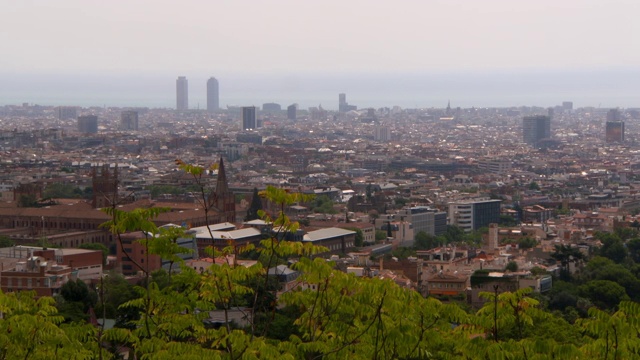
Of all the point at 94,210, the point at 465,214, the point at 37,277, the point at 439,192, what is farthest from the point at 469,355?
the point at 439,192

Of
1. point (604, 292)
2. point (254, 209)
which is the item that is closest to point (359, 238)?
point (254, 209)

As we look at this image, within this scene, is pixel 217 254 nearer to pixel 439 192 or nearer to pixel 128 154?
pixel 439 192

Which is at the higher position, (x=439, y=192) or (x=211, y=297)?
(x=211, y=297)

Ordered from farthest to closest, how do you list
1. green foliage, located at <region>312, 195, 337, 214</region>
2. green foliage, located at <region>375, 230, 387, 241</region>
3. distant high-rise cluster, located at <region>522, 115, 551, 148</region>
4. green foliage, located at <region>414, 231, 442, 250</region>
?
distant high-rise cluster, located at <region>522, 115, 551, 148</region>
green foliage, located at <region>312, 195, 337, 214</region>
green foliage, located at <region>375, 230, 387, 241</region>
green foliage, located at <region>414, 231, 442, 250</region>

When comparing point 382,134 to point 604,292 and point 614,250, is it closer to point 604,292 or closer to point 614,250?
point 614,250

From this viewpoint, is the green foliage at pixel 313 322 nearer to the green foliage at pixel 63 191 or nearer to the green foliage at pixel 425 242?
the green foliage at pixel 425 242

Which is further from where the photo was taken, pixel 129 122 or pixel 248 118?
pixel 129 122

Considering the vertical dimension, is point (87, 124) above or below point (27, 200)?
below

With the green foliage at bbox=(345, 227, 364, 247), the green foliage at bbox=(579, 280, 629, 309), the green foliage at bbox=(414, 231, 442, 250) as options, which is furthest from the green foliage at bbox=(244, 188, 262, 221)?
the green foliage at bbox=(579, 280, 629, 309)

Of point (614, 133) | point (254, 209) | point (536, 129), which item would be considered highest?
point (254, 209)

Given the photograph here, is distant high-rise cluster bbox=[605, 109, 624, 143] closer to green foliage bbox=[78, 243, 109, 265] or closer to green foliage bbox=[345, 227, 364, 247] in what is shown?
green foliage bbox=[345, 227, 364, 247]

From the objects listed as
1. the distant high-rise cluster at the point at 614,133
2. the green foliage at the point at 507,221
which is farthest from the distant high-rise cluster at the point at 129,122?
the green foliage at the point at 507,221
